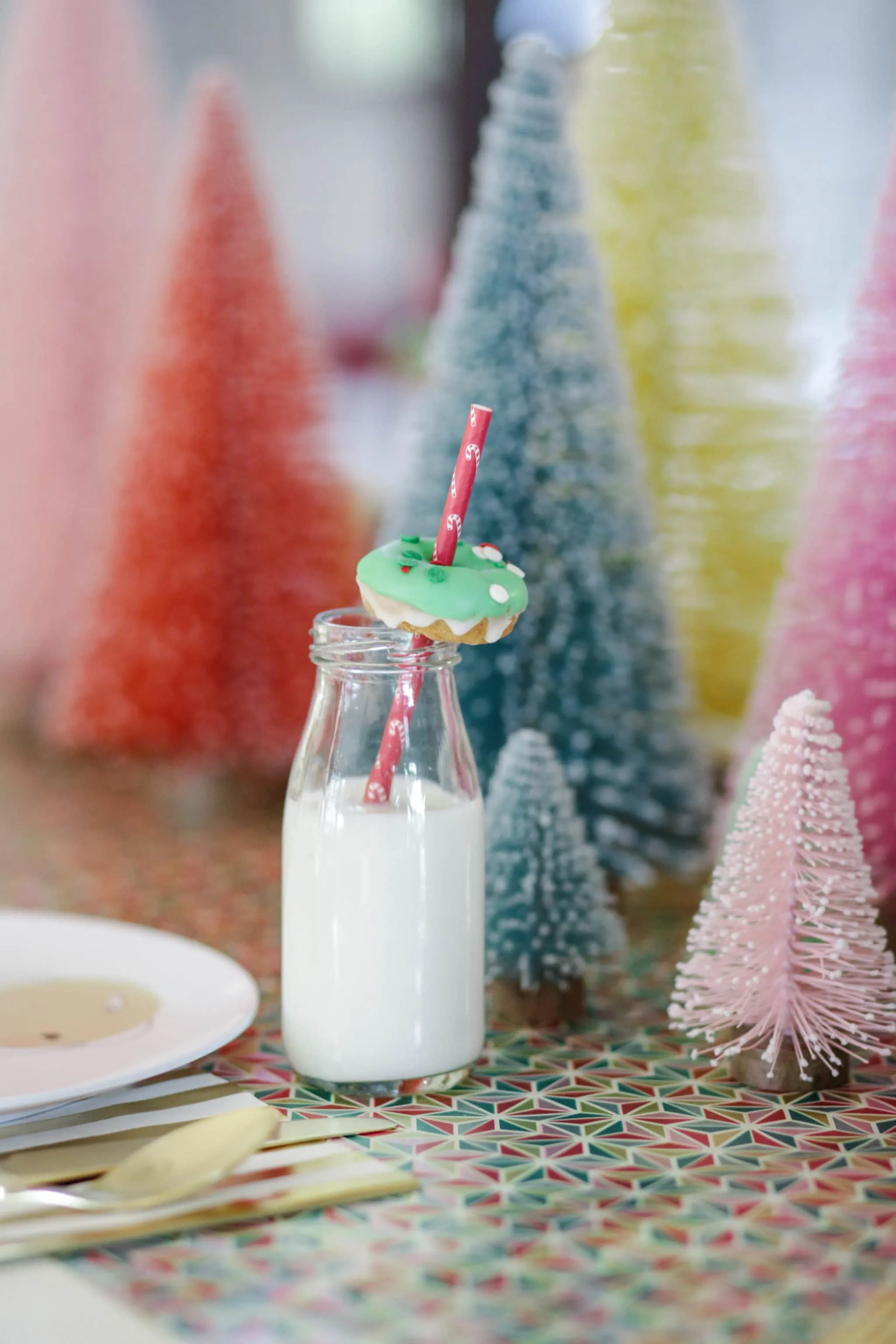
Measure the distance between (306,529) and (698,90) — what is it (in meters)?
0.42

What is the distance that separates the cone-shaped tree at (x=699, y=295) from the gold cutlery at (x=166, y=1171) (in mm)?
505

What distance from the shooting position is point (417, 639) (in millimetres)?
606

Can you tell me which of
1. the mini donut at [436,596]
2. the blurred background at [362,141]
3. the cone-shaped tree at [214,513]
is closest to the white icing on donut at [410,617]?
the mini donut at [436,596]

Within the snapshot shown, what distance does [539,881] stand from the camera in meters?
0.69

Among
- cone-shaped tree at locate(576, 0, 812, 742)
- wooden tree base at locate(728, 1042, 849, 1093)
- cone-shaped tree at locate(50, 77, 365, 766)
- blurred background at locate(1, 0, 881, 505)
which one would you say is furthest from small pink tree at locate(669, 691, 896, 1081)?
blurred background at locate(1, 0, 881, 505)

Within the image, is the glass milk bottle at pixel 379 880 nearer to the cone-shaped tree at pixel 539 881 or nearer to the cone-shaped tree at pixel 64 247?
the cone-shaped tree at pixel 539 881

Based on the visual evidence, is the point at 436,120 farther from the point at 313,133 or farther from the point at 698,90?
the point at 698,90

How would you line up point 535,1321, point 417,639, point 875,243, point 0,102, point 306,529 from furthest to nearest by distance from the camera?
point 0,102, point 306,529, point 875,243, point 417,639, point 535,1321

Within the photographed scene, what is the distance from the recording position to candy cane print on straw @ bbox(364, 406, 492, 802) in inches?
22.9

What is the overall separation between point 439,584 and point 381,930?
0.48 feet

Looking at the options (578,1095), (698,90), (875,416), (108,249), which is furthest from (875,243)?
(108,249)

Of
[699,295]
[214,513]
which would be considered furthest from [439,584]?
[214,513]

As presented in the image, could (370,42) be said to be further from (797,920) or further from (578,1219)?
(578,1219)

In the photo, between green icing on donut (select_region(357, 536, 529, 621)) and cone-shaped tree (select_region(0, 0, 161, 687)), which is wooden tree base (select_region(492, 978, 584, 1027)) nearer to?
green icing on donut (select_region(357, 536, 529, 621))
